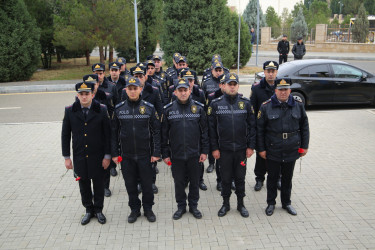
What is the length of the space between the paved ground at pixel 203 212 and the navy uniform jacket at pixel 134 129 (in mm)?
1063

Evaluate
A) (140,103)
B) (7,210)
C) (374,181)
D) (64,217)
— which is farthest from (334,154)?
(7,210)

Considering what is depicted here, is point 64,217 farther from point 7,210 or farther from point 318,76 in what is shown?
point 318,76

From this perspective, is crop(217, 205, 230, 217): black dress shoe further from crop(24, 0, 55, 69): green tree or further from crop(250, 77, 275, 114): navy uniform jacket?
crop(24, 0, 55, 69): green tree

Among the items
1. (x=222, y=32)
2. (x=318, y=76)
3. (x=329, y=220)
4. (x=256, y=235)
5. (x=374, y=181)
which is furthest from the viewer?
(x=222, y=32)

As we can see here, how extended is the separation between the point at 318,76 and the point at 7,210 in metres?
9.06

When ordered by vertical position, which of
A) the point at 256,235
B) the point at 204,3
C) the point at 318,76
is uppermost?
the point at 204,3

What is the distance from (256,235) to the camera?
471 cm

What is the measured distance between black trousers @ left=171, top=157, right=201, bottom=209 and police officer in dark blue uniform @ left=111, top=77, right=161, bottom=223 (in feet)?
1.15

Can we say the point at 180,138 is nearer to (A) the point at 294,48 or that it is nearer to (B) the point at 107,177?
(B) the point at 107,177

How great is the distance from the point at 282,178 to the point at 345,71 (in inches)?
283

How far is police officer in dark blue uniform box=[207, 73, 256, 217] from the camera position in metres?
4.96

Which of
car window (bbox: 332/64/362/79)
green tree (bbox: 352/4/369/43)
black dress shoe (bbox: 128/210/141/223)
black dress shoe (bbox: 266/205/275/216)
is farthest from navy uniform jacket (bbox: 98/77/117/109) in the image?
green tree (bbox: 352/4/369/43)

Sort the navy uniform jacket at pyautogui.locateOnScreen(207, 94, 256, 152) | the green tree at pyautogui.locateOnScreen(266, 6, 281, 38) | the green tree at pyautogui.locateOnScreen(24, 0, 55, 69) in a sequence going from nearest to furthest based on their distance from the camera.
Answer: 1. the navy uniform jacket at pyautogui.locateOnScreen(207, 94, 256, 152)
2. the green tree at pyautogui.locateOnScreen(24, 0, 55, 69)
3. the green tree at pyautogui.locateOnScreen(266, 6, 281, 38)

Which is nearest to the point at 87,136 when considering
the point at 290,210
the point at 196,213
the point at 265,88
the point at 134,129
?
the point at 134,129
